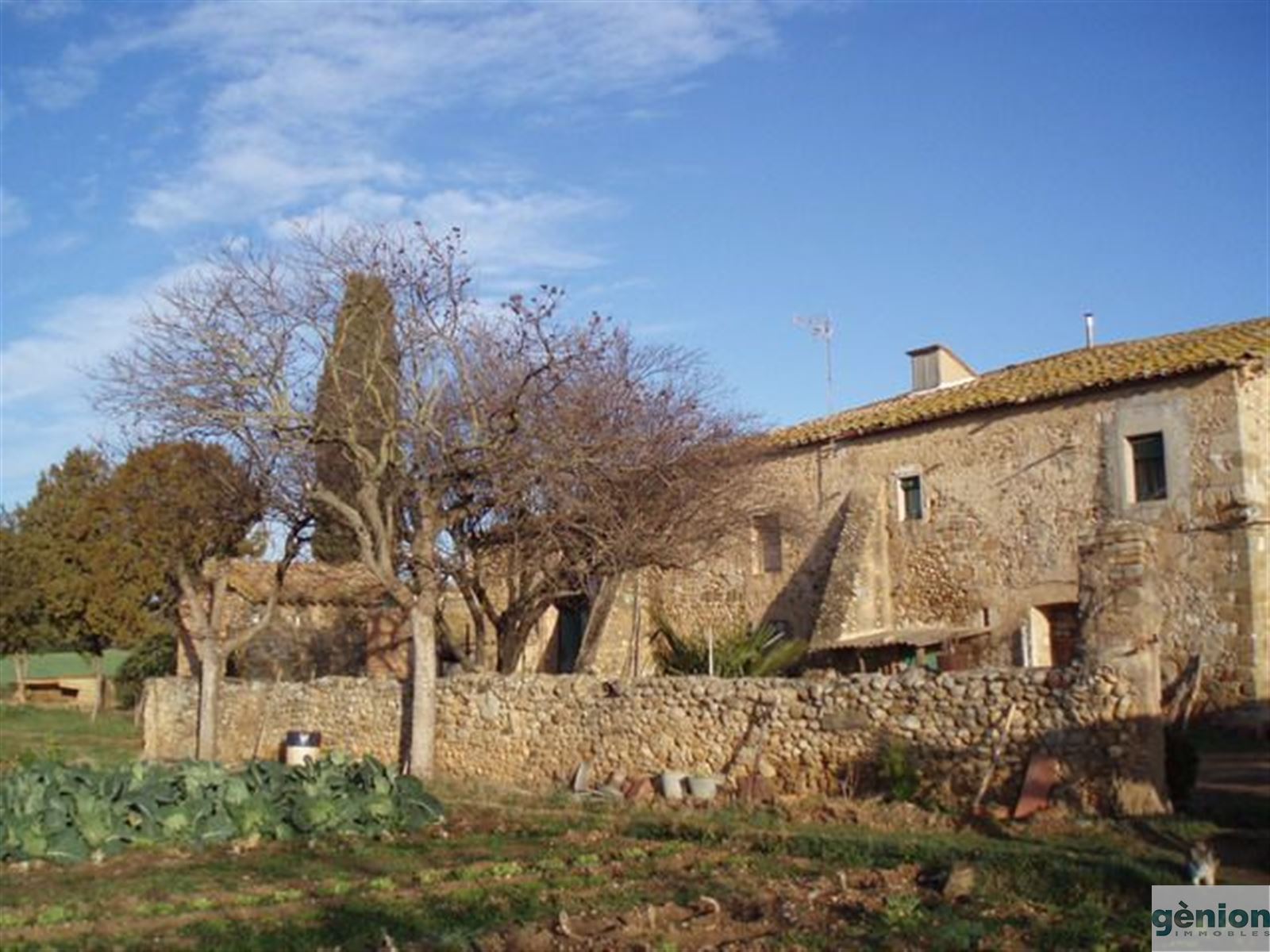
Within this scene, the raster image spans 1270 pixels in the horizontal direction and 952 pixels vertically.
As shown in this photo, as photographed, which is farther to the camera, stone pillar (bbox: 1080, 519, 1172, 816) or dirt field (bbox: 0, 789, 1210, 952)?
stone pillar (bbox: 1080, 519, 1172, 816)

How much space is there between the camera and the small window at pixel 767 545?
2834 cm

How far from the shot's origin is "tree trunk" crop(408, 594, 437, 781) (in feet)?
67.5

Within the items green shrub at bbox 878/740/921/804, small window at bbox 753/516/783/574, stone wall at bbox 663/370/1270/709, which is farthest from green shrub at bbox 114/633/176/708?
green shrub at bbox 878/740/921/804

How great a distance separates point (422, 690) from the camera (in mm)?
20797

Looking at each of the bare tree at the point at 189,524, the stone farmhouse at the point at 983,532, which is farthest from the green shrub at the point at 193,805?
the bare tree at the point at 189,524

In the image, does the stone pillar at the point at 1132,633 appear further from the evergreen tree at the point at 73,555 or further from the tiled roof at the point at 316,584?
the tiled roof at the point at 316,584

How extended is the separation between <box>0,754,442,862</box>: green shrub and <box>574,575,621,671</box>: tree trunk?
29.4 feet

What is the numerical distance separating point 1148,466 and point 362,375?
13051mm

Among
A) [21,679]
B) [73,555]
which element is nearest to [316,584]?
[73,555]

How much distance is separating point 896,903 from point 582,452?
12665mm

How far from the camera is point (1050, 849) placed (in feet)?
39.8

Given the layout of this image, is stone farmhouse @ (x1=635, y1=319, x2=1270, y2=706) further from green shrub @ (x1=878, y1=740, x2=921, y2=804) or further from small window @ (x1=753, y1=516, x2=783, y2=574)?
green shrub @ (x1=878, y1=740, x2=921, y2=804)

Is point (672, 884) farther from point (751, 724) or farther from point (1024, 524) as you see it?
point (1024, 524)

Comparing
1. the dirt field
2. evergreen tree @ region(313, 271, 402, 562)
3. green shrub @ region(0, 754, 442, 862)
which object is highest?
evergreen tree @ region(313, 271, 402, 562)
